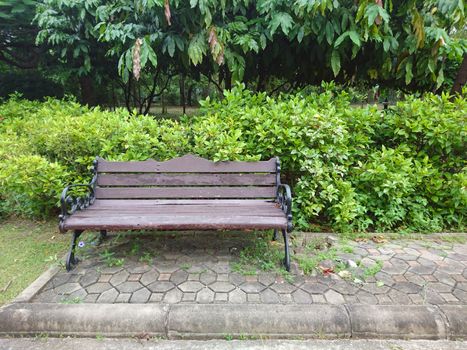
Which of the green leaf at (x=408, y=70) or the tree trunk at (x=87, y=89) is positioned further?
the tree trunk at (x=87, y=89)

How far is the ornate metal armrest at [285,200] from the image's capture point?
2.61m

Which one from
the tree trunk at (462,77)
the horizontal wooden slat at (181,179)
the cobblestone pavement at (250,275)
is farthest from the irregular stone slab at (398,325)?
the tree trunk at (462,77)

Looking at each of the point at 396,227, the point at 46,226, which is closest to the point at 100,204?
the point at 46,226

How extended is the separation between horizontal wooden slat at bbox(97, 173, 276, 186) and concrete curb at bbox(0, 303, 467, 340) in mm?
1318

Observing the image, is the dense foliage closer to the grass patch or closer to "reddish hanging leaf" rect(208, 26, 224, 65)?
"reddish hanging leaf" rect(208, 26, 224, 65)

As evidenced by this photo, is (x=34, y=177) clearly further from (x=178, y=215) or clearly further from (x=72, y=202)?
(x=178, y=215)

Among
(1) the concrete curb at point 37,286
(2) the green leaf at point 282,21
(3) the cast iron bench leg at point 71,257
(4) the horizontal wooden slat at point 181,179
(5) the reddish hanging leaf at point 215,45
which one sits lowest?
(1) the concrete curb at point 37,286

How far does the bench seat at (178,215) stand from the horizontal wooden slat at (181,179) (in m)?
0.18

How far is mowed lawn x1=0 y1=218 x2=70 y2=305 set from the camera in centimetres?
259

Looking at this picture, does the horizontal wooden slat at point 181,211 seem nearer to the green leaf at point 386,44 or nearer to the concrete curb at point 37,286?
the concrete curb at point 37,286

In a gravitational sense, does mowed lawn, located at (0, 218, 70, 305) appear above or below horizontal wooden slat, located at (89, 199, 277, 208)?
below

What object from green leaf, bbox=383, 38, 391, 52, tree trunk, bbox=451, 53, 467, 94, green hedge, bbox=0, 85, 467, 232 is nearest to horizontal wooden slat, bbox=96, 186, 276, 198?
green hedge, bbox=0, 85, 467, 232

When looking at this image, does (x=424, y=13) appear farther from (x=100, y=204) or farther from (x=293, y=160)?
(x=100, y=204)

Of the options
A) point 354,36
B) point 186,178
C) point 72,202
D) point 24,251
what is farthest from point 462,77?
point 24,251
